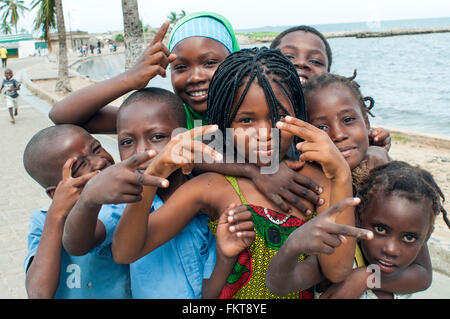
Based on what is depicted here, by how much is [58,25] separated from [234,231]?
15652mm

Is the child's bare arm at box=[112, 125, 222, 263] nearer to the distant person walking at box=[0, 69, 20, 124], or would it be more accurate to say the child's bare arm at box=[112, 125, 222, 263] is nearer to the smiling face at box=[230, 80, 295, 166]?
the smiling face at box=[230, 80, 295, 166]

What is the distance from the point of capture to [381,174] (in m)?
1.56

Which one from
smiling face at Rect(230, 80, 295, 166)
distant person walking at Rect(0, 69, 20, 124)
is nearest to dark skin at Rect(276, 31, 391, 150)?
smiling face at Rect(230, 80, 295, 166)

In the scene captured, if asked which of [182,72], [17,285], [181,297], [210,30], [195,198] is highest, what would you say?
[210,30]

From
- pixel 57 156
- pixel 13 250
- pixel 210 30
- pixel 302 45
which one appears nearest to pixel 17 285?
pixel 13 250

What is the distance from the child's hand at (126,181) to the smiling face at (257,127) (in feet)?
1.57

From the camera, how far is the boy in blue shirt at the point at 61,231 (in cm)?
156

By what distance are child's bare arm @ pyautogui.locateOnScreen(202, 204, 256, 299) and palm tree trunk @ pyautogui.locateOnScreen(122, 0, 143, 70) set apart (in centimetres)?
595

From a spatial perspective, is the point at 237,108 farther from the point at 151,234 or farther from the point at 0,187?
the point at 0,187

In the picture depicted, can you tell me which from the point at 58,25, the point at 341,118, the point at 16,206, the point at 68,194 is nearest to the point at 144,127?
the point at 68,194

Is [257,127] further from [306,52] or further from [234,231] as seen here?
[306,52]

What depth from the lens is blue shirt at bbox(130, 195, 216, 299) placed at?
62.6 inches

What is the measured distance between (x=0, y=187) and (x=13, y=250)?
2.32 meters

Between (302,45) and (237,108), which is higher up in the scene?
(302,45)
